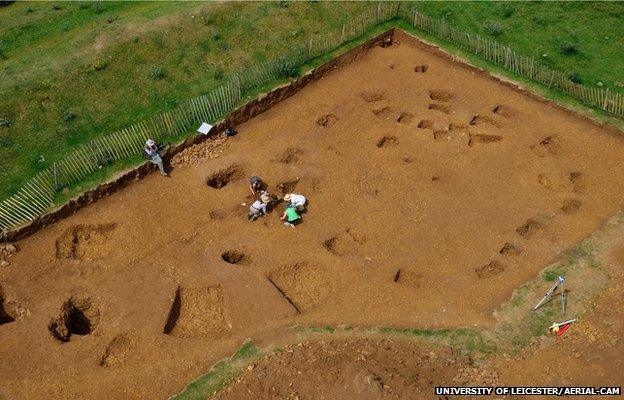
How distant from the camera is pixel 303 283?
18.8 m

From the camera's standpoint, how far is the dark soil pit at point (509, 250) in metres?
19.1

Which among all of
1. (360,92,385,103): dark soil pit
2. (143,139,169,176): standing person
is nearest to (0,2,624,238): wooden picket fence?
(143,139,169,176): standing person

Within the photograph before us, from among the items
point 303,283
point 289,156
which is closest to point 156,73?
point 289,156

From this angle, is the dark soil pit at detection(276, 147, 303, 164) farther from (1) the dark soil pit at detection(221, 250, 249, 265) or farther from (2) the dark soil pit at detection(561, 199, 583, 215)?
(2) the dark soil pit at detection(561, 199, 583, 215)

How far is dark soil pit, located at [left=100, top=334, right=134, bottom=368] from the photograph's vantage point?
1652cm

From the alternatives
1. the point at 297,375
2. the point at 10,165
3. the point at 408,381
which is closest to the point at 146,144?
the point at 10,165

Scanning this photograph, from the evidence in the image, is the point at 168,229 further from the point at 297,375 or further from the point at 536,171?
the point at 536,171

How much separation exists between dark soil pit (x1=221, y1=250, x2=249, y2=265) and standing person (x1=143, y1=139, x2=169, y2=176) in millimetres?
4871

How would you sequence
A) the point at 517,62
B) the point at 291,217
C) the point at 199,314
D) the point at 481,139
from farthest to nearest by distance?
the point at 517,62 < the point at 481,139 < the point at 291,217 < the point at 199,314

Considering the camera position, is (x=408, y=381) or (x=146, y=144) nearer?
(x=408, y=381)

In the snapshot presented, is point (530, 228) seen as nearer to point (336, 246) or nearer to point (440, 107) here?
point (336, 246)

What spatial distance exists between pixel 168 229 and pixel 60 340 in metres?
5.20

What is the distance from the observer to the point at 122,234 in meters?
20.1

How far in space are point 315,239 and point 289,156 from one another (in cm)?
483
